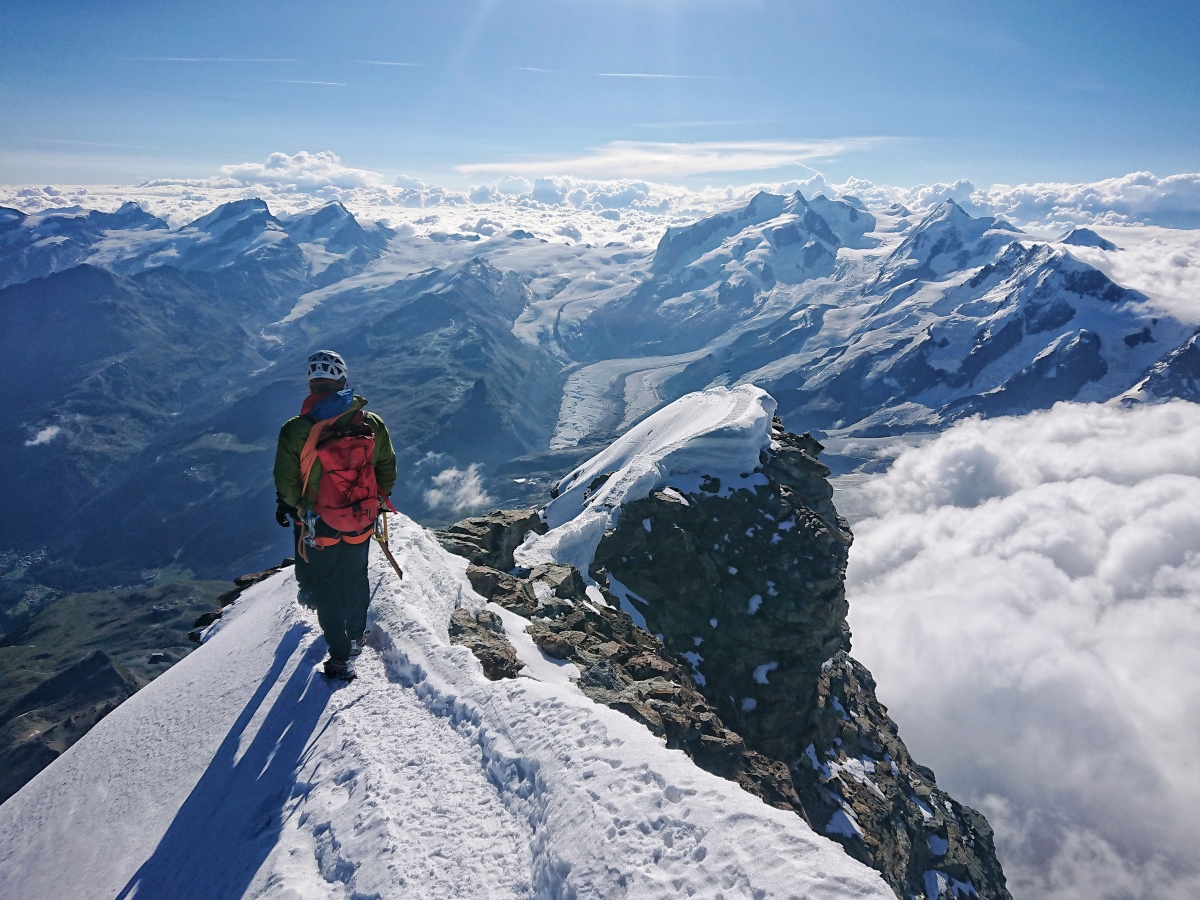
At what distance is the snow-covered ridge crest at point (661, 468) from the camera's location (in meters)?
35.6

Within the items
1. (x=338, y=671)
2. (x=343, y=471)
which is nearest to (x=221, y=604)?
(x=338, y=671)

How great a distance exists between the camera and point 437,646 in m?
12.0

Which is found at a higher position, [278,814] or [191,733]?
[278,814]

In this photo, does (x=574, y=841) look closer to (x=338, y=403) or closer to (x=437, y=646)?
(x=437, y=646)

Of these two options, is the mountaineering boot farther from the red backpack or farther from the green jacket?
the green jacket

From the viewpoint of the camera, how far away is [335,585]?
11.5 meters

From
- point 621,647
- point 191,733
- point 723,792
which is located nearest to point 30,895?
point 191,733

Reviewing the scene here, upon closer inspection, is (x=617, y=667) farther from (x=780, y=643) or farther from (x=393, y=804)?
(x=780, y=643)

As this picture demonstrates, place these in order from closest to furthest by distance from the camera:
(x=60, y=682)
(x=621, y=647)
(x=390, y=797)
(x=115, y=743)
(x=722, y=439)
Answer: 1. (x=390, y=797)
2. (x=115, y=743)
3. (x=621, y=647)
4. (x=722, y=439)
5. (x=60, y=682)

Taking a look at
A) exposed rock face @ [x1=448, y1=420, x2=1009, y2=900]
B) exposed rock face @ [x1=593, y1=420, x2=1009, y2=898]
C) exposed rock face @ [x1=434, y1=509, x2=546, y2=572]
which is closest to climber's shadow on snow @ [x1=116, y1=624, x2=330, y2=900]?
exposed rock face @ [x1=434, y1=509, x2=546, y2=572]

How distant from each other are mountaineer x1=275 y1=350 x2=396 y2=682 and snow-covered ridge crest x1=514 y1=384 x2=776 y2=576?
763 inches

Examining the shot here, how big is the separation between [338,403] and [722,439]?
32982 mm

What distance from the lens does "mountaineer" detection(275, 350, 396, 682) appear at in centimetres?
1061

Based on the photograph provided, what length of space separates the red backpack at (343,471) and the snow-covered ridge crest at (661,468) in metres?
20.0
